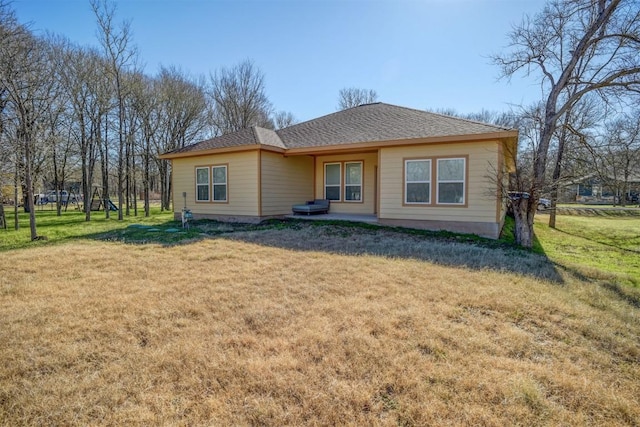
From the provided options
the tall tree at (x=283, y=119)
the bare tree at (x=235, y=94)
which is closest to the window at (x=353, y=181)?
the bare tree at (x=235, y=94)

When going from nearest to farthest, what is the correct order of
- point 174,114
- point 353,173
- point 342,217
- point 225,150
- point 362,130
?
point 225,150 < point 342,217 < point 362,130 < point 353,173 < point 174,114

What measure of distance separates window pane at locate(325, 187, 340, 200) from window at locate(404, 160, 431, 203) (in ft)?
11.0

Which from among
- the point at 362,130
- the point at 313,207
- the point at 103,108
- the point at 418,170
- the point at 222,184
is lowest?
the point at 313,207

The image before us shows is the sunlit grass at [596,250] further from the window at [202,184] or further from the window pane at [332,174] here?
the window at [202,184]

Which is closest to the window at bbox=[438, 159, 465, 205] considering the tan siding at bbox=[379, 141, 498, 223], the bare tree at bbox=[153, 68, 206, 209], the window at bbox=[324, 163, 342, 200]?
the tan siding at bbox=[379, 141, 498, 223]

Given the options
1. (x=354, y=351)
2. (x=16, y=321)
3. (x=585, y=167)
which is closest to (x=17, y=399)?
(x=16, y=321)

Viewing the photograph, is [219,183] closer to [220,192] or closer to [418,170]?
[220,192]

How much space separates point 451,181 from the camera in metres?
8.78

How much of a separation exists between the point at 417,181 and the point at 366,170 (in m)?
2.70

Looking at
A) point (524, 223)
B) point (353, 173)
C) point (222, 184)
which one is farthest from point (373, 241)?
point (222, 184)

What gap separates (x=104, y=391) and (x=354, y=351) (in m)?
1.88

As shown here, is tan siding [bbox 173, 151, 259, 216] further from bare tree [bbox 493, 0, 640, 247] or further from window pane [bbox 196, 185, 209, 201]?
bare tree [bbox 493, 0, 640, 247]

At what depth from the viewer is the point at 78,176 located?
80.2 ft

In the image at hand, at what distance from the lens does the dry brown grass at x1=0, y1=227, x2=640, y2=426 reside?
2.12 metres
